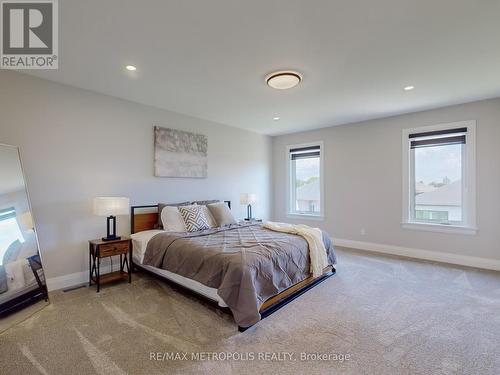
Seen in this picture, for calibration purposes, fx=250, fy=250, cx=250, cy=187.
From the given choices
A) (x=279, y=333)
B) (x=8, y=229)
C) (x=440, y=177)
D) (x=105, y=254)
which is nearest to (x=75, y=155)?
(x=105, y=254)

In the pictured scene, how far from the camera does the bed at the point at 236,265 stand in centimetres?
225

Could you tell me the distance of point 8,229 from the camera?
1901 millimetres

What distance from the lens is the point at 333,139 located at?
5.53 metres

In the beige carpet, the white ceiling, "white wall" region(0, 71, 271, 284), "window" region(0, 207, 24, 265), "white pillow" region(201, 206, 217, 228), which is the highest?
the white ceiling

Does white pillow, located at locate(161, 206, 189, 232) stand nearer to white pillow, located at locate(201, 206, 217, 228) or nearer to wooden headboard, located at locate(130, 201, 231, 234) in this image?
wooden headboard, located at locate(130, 201, 231, 234)

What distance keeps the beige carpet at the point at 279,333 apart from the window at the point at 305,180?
113 inches

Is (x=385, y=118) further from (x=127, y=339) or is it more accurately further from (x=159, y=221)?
(x=127, y=339)

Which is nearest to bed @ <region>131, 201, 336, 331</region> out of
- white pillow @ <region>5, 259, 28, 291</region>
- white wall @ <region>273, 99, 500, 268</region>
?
white pillow @ <region>5, 259, 28, 291</region>

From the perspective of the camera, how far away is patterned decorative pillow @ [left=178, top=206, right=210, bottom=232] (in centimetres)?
373

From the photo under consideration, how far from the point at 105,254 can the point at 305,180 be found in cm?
450

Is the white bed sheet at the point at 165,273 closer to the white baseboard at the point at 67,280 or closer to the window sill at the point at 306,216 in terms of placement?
the white baseboard at the point at 67,280

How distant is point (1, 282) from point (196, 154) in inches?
133

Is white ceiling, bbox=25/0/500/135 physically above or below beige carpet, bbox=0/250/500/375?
above

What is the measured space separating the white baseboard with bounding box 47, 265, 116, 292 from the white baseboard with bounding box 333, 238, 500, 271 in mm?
4618
